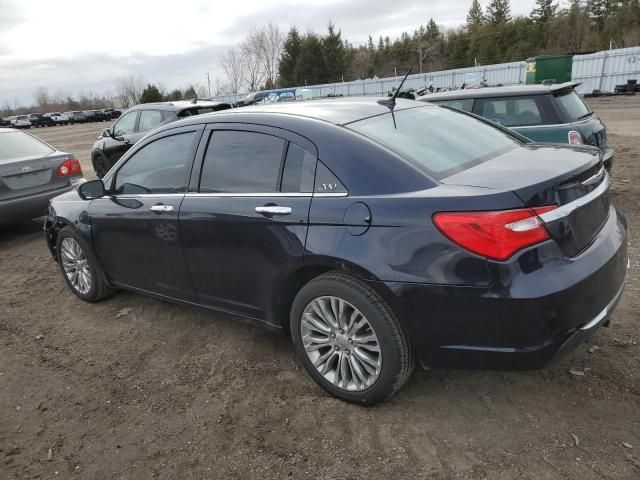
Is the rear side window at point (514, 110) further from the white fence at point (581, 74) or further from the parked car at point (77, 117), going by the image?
the parked car at point (77, 117)

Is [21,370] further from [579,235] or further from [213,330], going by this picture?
[579,235]

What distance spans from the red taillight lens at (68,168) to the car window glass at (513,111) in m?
5.69

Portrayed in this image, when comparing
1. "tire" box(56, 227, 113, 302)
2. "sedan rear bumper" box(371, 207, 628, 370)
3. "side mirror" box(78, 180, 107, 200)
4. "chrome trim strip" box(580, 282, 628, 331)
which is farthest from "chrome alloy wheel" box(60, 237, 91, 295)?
"chrome trim strip" box(580, 282, 628, 331)

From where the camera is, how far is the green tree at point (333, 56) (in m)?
62.7

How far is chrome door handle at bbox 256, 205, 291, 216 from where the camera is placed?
9.49ft

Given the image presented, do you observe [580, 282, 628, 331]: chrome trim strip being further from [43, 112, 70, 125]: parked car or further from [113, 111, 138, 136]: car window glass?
[43, 112, 70, 125]: parked car

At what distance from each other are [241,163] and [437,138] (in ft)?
3.97

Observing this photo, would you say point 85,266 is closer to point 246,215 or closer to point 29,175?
point 246,215

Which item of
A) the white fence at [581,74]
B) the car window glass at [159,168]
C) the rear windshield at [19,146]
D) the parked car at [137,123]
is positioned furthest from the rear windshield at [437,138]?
the white fence at [581,74]

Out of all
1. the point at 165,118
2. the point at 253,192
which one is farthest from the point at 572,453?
the point at 165,118

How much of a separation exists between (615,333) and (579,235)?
1322 millimetres

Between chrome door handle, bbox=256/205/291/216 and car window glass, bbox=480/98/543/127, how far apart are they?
4.57 metres

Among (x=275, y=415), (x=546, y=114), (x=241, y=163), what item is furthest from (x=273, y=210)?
(x=546, y=114)

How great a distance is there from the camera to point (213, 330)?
398 centimetres
